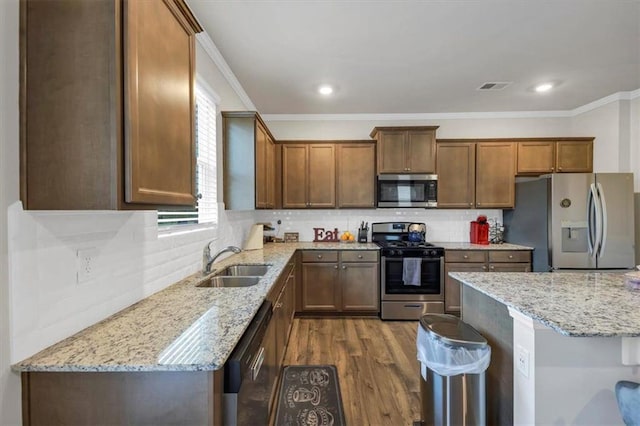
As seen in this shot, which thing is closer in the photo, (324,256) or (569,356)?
(569,356)

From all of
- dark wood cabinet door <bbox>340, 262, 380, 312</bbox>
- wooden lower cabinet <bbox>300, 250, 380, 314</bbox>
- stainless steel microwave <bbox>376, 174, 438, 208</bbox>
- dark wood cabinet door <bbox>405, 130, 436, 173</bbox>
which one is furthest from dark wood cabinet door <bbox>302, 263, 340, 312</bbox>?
dark wood cabinet door <bbox>405, 130, 436, 173</bbox>

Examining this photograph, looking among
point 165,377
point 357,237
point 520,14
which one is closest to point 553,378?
point 165,377

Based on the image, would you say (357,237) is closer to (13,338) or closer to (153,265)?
(153,265)

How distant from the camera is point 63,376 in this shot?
3.24ft

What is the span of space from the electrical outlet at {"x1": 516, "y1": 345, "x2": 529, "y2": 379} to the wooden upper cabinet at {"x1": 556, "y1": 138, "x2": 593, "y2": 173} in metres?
3.64

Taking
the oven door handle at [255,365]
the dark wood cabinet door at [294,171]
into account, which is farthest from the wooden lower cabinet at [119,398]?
the dark wood cabinet door at [294,171]

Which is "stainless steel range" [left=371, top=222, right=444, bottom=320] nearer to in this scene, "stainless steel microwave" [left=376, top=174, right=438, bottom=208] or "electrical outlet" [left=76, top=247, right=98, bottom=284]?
"stainless steel microwave" [left=376, top=174, right=438, bottom=208]

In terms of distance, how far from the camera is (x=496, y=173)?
414 centimetres

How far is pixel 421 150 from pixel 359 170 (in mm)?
849

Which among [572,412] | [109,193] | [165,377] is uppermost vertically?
[109,193]

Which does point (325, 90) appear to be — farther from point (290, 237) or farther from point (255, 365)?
point (255, 365)

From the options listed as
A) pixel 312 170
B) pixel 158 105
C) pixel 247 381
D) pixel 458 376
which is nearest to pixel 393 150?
pixel 312 170

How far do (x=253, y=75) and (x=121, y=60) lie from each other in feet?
Answer: 7.73

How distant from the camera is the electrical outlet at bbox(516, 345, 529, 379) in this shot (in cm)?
143
